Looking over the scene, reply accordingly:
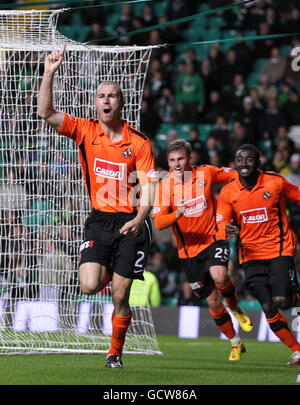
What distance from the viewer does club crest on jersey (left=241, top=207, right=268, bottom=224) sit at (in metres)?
8.13

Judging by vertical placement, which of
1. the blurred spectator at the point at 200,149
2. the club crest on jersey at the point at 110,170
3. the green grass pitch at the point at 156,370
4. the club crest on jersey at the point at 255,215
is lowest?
the green grass pitch at the point at 156,370

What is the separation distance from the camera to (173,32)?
63.1 feet

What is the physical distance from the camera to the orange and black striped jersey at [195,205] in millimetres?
8938

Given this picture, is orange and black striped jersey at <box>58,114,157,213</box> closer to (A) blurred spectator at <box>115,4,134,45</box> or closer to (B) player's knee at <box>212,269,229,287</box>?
(B) player's knee at <box>212,269,229,287</box>

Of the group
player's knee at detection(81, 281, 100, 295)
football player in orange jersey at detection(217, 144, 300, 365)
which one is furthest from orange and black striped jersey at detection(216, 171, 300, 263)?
player's knee at detection(81, 281, 100, 295)

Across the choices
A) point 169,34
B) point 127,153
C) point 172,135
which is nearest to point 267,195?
point 127,153

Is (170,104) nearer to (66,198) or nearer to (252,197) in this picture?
(66,198)

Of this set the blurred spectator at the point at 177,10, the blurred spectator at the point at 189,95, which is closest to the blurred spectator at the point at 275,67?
the blurred spectator at the point at 189,95

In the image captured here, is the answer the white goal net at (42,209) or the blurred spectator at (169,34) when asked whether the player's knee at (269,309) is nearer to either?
the white goal net at (42,209)

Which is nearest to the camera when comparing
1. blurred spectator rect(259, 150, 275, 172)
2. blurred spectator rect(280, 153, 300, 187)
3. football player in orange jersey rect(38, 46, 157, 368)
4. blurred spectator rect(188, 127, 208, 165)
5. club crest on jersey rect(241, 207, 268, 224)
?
football player in orange jersey rect(38, 46, 157, 368)

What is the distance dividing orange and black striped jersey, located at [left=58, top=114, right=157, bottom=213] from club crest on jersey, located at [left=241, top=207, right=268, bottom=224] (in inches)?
62.7

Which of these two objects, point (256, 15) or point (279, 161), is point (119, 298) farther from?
point (256, 15)

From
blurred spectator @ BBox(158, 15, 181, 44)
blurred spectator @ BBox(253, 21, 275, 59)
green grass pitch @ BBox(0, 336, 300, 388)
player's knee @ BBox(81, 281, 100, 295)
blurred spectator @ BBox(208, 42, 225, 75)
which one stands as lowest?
green grass pitch @ BBox(0, 336, 300, 388)

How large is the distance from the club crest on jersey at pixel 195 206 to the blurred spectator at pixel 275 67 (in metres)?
9.56
